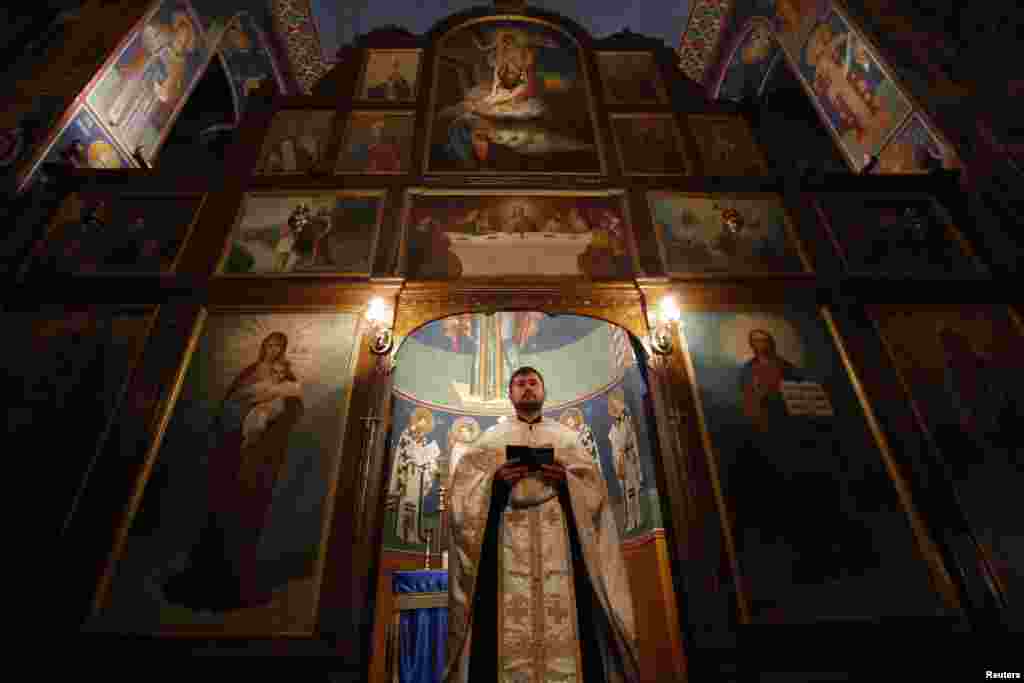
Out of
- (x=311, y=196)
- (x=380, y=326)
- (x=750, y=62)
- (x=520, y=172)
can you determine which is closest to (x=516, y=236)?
(x=520, y=172)

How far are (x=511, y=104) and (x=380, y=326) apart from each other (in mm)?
4686

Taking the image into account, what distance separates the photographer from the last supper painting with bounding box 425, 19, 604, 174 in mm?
6895

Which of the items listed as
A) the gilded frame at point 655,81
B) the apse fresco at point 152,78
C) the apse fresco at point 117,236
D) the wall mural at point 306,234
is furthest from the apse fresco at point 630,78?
the apse fresco at point 152,78

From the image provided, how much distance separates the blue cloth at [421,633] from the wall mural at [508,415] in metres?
1.27

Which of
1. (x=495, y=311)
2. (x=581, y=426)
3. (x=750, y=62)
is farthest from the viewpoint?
(x=750, y=62)

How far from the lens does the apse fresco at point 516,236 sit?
570cm

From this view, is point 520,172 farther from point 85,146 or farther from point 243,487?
point 85,146

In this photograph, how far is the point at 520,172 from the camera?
6.70m

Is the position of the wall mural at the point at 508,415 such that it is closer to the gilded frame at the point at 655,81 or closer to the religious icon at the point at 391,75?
the gilded frame at the point at 655,81

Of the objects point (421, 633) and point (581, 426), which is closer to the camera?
point (421, 633)

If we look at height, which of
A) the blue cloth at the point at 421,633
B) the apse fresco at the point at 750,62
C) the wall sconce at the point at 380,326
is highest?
the apse fresco at the point at 750,62

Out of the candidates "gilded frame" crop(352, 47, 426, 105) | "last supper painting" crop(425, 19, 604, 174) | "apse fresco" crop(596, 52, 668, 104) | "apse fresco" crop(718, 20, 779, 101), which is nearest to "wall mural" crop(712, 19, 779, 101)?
"apse fresco" crop(718, 20, 779, 101)

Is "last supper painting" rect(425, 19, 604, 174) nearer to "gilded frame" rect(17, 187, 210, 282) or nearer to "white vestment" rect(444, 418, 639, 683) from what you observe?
"gilded frame" rect(17, 187, 210, 282)

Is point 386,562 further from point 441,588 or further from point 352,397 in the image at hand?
point 352,397
